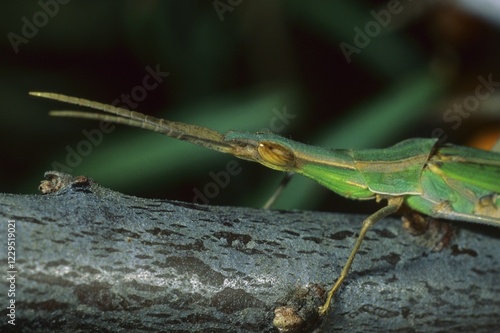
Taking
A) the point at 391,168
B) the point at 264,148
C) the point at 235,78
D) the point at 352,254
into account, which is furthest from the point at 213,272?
the point at 235,78

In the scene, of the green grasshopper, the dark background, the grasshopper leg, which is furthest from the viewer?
the dark background

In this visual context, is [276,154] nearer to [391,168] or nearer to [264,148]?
[264,148]

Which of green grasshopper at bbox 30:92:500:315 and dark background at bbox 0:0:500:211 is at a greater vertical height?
dark background at bbox 0:0:500:211

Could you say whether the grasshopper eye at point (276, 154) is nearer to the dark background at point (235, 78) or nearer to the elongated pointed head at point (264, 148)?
the elongated pointed head at point (264, 148)

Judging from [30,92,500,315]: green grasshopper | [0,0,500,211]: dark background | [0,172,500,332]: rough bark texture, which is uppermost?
[0,0,500,211]: dark background

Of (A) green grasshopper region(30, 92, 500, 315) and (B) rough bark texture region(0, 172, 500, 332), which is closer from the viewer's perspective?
(B) rough bark texture region(0, 172, 500, 332)

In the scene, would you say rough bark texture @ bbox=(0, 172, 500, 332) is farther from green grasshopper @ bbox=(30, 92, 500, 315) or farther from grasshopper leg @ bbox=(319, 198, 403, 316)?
green grasshopper @ bbox=(30, 92, 500, 315)

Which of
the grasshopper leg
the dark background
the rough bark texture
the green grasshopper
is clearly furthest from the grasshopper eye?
the dark background

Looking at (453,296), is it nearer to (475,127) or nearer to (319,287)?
(319,287)
